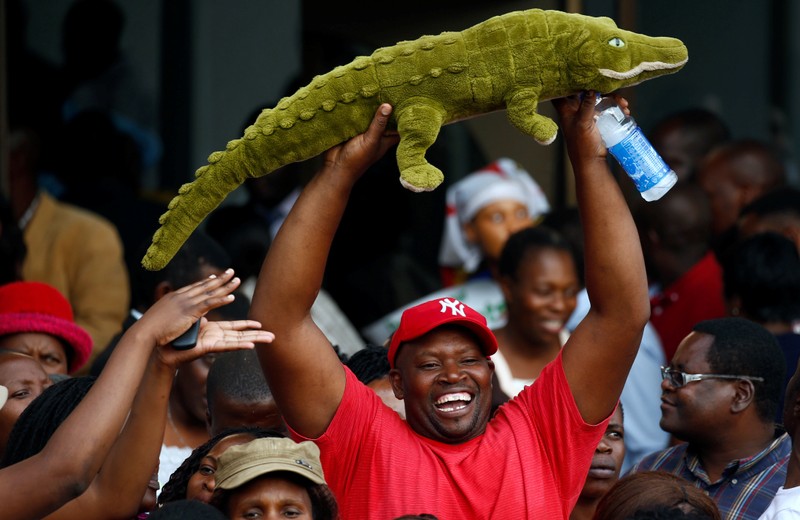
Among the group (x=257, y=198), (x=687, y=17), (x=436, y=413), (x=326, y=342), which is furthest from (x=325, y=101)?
(x=687, y=17)

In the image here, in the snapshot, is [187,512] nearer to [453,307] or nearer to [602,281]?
[453,307]

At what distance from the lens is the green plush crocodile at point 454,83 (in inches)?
150

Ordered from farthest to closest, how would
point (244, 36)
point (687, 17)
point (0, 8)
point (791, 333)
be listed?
point (687, 17), point (244, 36), point (0, 8), point (791, 333)

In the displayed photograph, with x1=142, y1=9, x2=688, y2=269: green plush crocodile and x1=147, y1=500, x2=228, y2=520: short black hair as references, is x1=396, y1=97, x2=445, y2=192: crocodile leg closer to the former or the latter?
x1=142, y1=9, x2=688, y2=269: green plush crocodile

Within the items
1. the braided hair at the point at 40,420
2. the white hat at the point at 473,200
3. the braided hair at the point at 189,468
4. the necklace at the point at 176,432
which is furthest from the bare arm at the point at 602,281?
the white hat at the point at 473,200

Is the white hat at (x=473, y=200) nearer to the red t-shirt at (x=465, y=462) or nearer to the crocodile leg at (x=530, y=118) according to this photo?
the red t-shirt at (x=465, y=462)

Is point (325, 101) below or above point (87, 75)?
below

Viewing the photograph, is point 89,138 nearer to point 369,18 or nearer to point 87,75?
point 87,75

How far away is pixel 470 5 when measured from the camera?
26.8 ft

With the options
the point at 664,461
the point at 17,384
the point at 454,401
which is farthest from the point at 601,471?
the point at 17,384

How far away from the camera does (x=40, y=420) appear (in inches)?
166

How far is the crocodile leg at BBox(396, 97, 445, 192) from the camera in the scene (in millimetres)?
3789

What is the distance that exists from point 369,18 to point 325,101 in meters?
4.48

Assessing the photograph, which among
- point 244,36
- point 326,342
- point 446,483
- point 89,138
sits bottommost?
point 446,483
